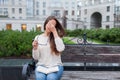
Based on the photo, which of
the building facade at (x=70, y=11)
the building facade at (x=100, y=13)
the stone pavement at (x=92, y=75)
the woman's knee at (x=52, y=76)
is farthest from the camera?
the building facade at (x=100, y=13)

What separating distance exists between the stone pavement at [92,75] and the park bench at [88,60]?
32 centimetres

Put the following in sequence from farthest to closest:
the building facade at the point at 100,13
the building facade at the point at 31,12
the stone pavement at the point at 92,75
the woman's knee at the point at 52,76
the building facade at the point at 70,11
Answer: the building facade at the point at 100,13, the building facade at the point at 70,11, the building facade at the point at 31,12, the stone pavement at the point at 92,75, the woman's knee at the point at 52,76

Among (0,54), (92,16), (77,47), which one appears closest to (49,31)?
(0,54)

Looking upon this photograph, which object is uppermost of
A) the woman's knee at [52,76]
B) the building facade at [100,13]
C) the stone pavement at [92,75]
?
the building facade at [100,13]

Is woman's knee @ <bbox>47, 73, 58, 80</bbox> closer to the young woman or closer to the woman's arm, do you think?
the young woman

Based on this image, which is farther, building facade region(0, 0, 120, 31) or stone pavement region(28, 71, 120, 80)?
building facade region(0, 0, 120, 31)

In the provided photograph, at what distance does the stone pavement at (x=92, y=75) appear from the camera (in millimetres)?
9188

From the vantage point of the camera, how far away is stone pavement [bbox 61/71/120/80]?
9.19 m

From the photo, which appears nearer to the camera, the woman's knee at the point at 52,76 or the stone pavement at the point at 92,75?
the woman's knee at the point at 52,76

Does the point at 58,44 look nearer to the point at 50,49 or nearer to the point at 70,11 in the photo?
the point at 50,49

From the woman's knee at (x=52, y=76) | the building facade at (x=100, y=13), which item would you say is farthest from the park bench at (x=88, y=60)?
the building facade at (x=100, y=13)

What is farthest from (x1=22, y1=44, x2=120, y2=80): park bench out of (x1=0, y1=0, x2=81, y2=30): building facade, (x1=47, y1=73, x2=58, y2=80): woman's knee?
(x1=0, y1=0, x2=81, y2=30): building facade

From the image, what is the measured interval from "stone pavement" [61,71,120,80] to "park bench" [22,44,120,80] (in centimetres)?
32

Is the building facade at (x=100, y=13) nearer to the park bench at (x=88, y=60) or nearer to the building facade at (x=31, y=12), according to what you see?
the building facade at (x=31, y=12)
